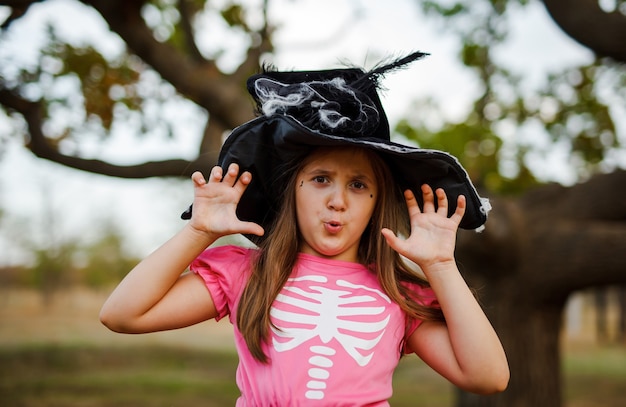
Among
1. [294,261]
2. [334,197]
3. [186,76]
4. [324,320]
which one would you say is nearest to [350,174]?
[334,197]

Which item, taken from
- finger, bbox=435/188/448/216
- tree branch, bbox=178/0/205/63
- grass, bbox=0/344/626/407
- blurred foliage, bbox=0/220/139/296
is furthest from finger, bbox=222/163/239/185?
blurred foliage, bbox=0/220/139/296

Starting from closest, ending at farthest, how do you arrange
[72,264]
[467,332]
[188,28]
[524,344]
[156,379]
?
[467,332], [524,344], [188,28], [156,379], [72,264]

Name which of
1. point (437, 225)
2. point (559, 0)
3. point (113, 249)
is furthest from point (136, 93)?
point (113, 249)

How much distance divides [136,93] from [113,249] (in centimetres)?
1560

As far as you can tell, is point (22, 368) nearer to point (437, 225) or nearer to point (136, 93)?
point (136, 93)

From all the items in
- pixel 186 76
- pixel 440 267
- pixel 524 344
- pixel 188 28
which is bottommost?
pixel 524 344

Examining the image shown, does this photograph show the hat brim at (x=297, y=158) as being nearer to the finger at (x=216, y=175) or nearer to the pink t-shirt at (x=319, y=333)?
the finger at (x=216, y=175)

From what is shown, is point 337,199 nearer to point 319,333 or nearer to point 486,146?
point 319,333

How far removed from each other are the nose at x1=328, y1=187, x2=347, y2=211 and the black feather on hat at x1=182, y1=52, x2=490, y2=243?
15cm

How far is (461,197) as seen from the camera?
187 cm

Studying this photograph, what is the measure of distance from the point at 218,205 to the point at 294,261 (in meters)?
0.31

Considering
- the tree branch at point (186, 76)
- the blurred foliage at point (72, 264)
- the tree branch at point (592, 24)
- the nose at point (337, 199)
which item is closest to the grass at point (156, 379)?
the blurred foliage at point (72, 264)

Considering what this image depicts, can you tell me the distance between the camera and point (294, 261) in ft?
6.58

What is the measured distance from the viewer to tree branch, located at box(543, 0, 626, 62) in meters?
3.88
